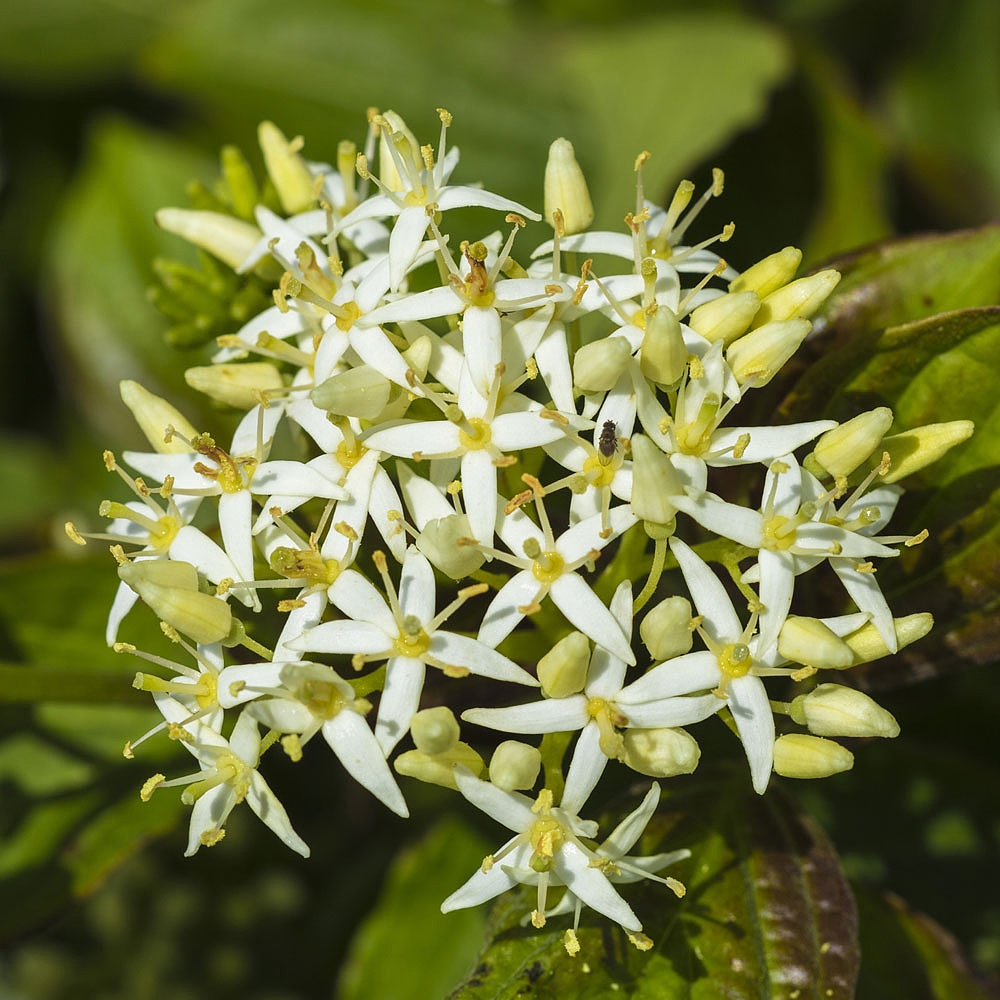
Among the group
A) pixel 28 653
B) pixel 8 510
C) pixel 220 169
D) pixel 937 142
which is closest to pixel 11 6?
pixel 220 169

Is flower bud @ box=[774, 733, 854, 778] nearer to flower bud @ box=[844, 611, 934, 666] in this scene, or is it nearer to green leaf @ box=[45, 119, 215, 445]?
flower bud @ box=[844, 611, 934, 666]

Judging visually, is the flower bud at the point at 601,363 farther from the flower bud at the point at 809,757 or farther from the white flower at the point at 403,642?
the flower bud at the point at 809,757

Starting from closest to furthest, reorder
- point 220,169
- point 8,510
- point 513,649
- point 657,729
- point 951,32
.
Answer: point 657,729, point 513,649, point 220,169, point 8,510, point 951,32

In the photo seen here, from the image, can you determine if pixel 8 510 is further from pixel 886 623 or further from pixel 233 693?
pixel 886 623

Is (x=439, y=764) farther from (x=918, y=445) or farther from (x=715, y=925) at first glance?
(x=918, y=445)

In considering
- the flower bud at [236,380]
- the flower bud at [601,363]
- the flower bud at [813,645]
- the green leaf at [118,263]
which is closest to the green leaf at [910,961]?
the flower bud at [813,645]

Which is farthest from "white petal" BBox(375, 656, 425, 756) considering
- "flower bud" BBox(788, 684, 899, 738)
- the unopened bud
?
"flower bud" BBox(788, 684, 899, 738)
